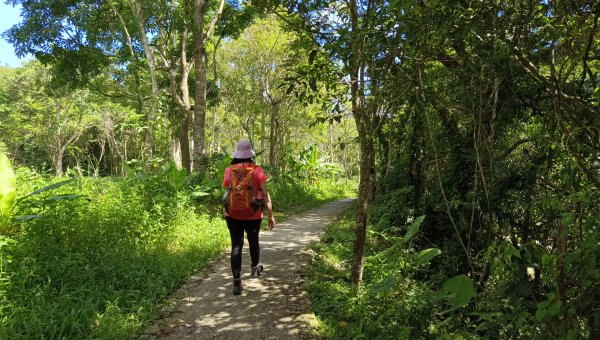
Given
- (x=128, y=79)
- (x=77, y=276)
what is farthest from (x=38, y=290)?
(x=128, y=79)

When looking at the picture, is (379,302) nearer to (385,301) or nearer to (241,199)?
(385,301)

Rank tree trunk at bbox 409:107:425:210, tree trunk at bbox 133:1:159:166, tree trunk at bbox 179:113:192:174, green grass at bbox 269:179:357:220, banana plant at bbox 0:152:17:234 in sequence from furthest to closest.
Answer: tree trunk at bbox 179:113:192:174 → green grass at bbox 269:179:357:220 → tree trunk at bbox 133:1:159:166 → tree trunk at bbox 409:107:425:210 → banana plant at bbox 0:152:17:234

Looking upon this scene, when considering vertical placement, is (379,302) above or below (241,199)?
below

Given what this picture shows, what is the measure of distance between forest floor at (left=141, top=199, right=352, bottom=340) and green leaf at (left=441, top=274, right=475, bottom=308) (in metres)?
1.28

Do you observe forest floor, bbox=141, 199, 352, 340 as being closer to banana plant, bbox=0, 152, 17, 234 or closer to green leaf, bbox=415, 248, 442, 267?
green leaf, bbox=415, 248, 442, 267

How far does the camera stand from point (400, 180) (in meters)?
7.64

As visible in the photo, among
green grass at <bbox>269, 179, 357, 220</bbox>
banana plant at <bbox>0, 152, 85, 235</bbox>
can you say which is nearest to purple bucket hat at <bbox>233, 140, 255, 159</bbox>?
banana plant at <bbox>0, 152, 85, 235</bbox>

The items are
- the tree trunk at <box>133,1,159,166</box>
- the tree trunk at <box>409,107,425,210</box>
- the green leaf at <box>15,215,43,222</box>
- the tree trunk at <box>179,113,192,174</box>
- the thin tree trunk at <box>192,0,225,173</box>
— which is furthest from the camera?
the tree trunk at <box>179,113,192,174</box>

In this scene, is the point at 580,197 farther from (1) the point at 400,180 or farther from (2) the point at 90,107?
(2) the point at 90,107

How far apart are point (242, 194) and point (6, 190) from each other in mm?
2711

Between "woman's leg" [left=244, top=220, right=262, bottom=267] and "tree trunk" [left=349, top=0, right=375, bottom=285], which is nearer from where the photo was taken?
"tree trunk" [left=349, top=0, right=375, bottom=285]

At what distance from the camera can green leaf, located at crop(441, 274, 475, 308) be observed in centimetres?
283

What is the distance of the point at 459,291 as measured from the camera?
2932mm

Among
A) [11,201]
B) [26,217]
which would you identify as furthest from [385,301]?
[11,201]
